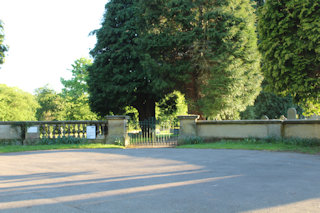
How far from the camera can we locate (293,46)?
39.3ft

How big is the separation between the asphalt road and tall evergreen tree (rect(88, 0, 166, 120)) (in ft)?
41.2

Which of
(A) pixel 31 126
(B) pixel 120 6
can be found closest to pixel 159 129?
(A) pixel 31 126

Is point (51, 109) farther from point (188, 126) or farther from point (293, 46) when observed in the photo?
point (293, 46)

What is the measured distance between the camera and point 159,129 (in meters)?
17.5

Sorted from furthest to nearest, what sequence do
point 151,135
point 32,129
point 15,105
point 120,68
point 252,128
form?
point 15,105, point 120,68, point 151,135, point 32,129, point 252,128

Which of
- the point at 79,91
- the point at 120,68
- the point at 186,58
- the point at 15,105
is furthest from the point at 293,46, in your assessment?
the point at 15,105

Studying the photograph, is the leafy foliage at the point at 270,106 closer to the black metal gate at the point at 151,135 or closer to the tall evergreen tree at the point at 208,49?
the tall evergreen tree at the point at 208,49

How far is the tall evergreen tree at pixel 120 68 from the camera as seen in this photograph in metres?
20.9

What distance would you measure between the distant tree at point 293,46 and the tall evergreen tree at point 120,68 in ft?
27.9

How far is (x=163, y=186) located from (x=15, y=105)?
54.8 m

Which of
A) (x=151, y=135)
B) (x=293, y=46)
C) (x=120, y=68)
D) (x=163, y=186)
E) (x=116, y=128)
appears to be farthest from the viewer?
(x=120, y=68)

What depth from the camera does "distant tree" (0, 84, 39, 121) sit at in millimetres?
49816

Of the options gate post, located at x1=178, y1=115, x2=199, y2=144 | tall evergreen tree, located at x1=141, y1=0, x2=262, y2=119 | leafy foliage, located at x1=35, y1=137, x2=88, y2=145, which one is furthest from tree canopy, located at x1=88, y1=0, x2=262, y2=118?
leafy foliage, located at x1=35, y1=137, x2=88, y2=145

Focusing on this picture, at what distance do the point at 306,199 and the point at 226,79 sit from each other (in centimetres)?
1441
